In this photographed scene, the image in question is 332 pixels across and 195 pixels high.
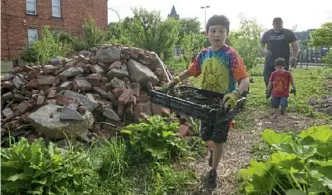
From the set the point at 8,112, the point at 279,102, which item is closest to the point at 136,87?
the point at 8,112

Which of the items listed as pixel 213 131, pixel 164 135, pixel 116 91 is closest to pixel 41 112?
pixel 116 91

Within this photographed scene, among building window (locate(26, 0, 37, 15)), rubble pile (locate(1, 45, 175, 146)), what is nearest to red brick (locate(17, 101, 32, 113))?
rubble pile (locate(1, 45, 175, 146))

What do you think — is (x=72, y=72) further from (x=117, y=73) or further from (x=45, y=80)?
(x=117, y=73)

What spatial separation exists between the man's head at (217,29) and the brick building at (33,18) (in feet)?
60.6

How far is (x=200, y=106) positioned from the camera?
2699 mm

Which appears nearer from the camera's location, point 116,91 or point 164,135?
point 164,135

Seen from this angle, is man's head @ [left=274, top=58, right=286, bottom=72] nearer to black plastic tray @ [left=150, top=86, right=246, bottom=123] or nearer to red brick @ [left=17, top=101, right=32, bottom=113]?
black plastic tray @ [left=150, top=86, right=246, bottom=123]

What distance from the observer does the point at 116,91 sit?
4891 millimetres

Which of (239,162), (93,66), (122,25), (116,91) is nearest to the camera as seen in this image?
(239,162)

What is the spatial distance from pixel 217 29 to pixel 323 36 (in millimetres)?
22656

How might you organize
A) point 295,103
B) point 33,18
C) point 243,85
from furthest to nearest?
point 33,18 → point 295,103 → point 243,85

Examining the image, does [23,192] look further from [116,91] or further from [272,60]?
[272,60]

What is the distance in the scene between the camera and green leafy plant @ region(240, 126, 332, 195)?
1.99 meters

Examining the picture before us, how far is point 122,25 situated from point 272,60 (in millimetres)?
15055
